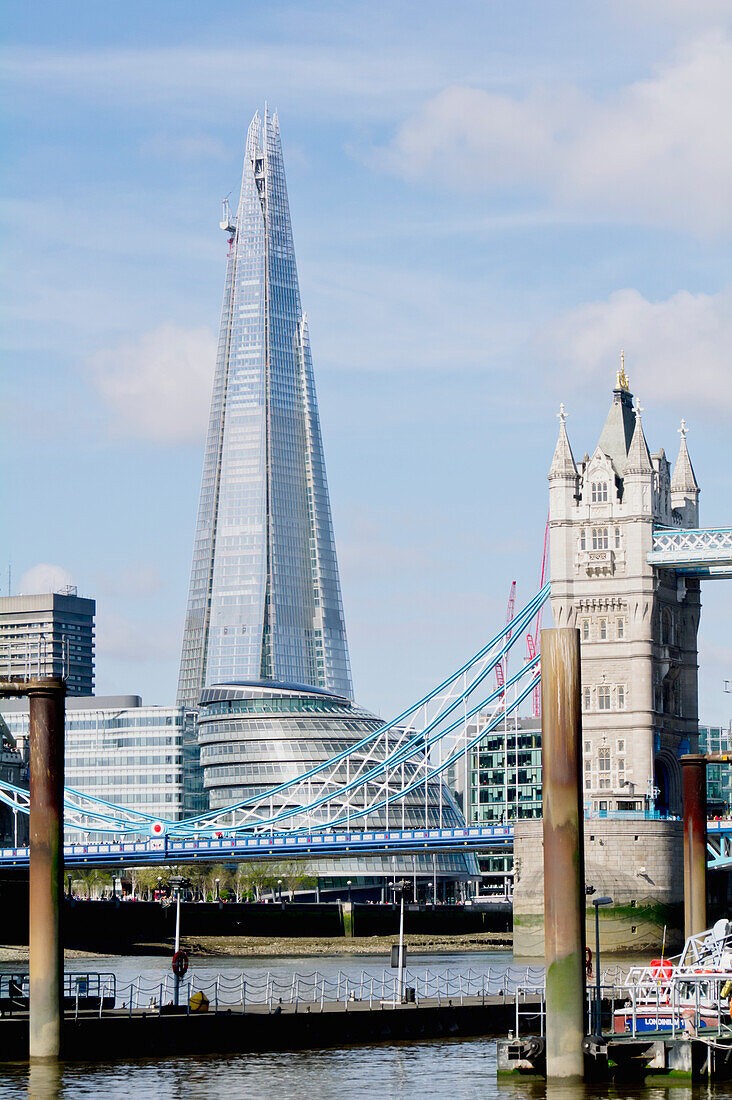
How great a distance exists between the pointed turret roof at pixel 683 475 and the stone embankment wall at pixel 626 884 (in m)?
24.2

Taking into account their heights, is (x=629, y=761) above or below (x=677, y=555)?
below

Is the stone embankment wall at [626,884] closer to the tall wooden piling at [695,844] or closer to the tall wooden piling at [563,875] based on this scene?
the tall wooden piling at [695,844]

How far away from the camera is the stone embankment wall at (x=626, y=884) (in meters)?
108

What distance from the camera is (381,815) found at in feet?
624

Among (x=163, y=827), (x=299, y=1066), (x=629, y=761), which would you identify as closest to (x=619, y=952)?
(x=629, y=761)

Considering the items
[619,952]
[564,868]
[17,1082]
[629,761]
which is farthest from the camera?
[629,761]

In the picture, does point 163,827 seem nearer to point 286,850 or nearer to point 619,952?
point 286,850

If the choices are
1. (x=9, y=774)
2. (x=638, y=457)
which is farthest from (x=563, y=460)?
(x=9, y=774)

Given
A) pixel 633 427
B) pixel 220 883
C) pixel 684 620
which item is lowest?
pixel 220 883

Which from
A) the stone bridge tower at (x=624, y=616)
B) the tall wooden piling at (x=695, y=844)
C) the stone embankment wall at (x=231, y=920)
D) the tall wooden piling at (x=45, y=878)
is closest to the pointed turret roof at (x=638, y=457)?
the stone bridge tower at (x=624, y=616)

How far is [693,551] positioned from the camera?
119 m

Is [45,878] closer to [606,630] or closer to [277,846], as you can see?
[606,630]

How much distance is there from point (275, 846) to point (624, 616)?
26.6 metres

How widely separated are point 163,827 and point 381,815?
5227 centimetres
